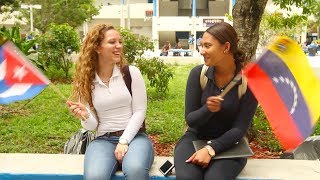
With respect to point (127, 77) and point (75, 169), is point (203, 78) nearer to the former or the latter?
point (127, 77)

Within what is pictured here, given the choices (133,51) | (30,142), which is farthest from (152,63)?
(30,142)

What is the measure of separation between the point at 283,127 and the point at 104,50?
139 cm

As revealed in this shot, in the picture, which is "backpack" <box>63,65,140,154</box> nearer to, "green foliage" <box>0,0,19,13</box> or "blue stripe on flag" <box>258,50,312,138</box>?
"blue stripe on flag" <box>258,50,312,138</box>

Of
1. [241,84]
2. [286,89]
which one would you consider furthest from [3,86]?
[286,89]

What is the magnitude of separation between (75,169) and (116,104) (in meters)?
0.56

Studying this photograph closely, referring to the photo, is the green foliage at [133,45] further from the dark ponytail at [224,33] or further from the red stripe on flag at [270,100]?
the red stripe on flag at [270,100]

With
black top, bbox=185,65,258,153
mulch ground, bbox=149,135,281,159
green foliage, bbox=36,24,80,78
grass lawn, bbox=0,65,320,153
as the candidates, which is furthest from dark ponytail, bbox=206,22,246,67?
green foliage, bbox=36,24,80,78

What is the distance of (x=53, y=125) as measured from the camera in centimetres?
676

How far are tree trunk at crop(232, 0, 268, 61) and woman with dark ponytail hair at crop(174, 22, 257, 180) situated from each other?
5.78 feet

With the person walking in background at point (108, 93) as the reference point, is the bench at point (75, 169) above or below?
below

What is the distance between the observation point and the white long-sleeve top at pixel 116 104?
11.1 feet

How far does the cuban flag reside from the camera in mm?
3248

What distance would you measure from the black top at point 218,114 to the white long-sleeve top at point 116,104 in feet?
1.31

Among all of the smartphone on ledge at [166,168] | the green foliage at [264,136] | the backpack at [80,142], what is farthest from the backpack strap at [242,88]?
the green foliage at [264,136]
